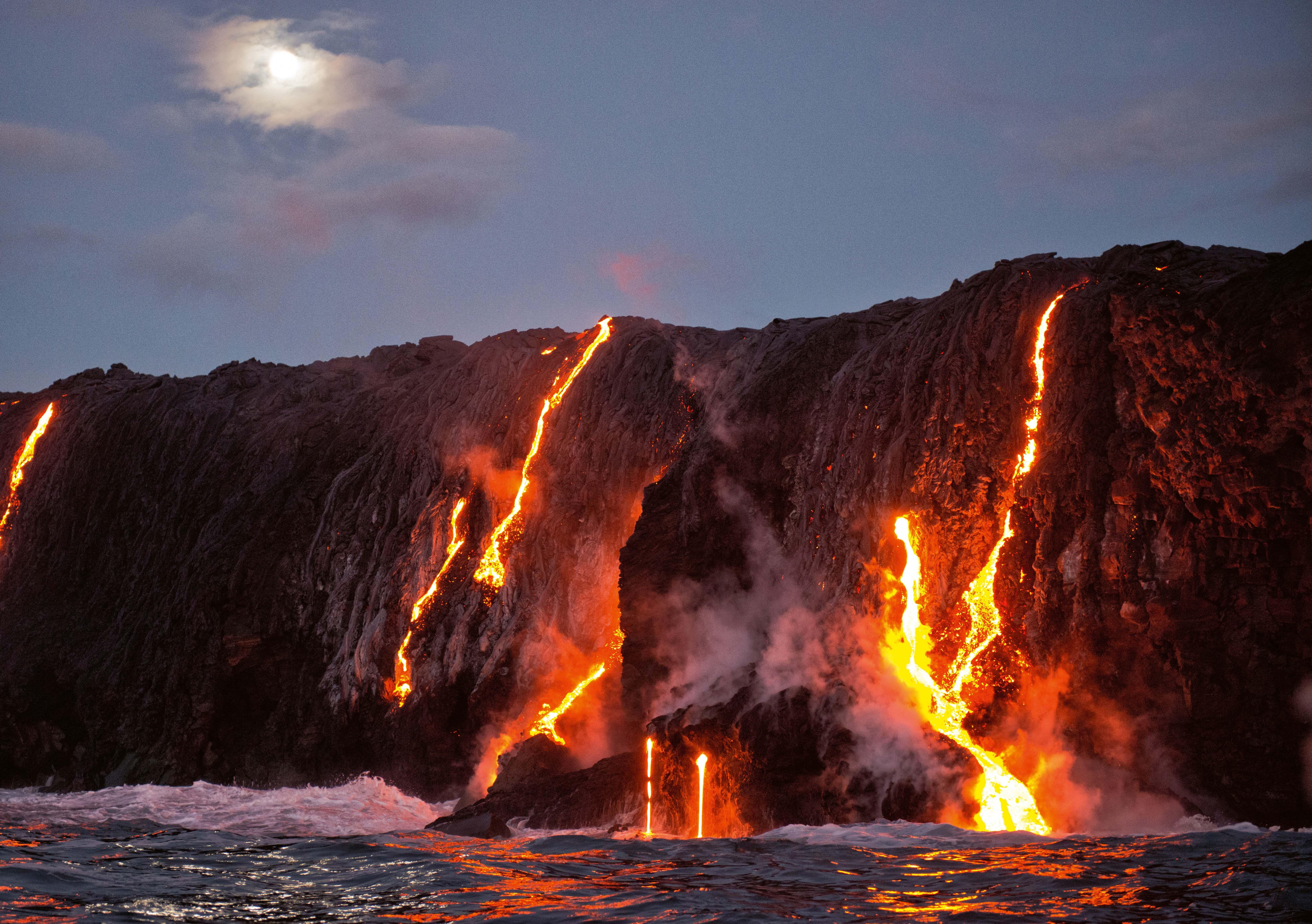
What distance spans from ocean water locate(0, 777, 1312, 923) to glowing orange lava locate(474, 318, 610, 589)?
27.1ft

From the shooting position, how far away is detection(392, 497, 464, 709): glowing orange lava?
21375 mm

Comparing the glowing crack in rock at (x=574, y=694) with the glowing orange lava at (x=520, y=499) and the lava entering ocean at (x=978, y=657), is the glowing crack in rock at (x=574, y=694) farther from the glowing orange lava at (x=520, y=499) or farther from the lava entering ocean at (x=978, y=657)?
the lava entering ocean at (x=978, y=657)

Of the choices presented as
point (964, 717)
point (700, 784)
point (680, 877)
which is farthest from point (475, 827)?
point (680, 877)

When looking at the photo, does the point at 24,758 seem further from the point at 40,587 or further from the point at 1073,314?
the point at 1073,314

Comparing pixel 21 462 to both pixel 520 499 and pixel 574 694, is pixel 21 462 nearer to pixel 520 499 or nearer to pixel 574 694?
pixel 520 499

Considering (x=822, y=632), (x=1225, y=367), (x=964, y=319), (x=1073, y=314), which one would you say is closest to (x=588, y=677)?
(x=822, y=632)

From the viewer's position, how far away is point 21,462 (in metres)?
30.9

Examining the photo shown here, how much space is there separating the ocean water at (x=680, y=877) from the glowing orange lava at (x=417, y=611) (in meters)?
7.59

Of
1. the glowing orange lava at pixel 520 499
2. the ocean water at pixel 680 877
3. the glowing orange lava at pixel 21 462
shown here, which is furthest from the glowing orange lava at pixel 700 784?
the glowing orange lava at pixel 21 462

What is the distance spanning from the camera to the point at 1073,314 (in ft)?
47.1

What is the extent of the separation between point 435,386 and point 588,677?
9651 mm

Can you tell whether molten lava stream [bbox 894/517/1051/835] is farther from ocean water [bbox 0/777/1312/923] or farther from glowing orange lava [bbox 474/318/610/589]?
glowing orange lava [bbox 474/318/610/589]

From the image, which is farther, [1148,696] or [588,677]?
[588,677]

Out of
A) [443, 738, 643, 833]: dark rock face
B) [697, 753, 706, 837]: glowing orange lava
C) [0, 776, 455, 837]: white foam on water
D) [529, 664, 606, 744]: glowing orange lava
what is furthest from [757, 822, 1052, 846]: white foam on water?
[529, 664, 606, 744]: glowing orange lava
